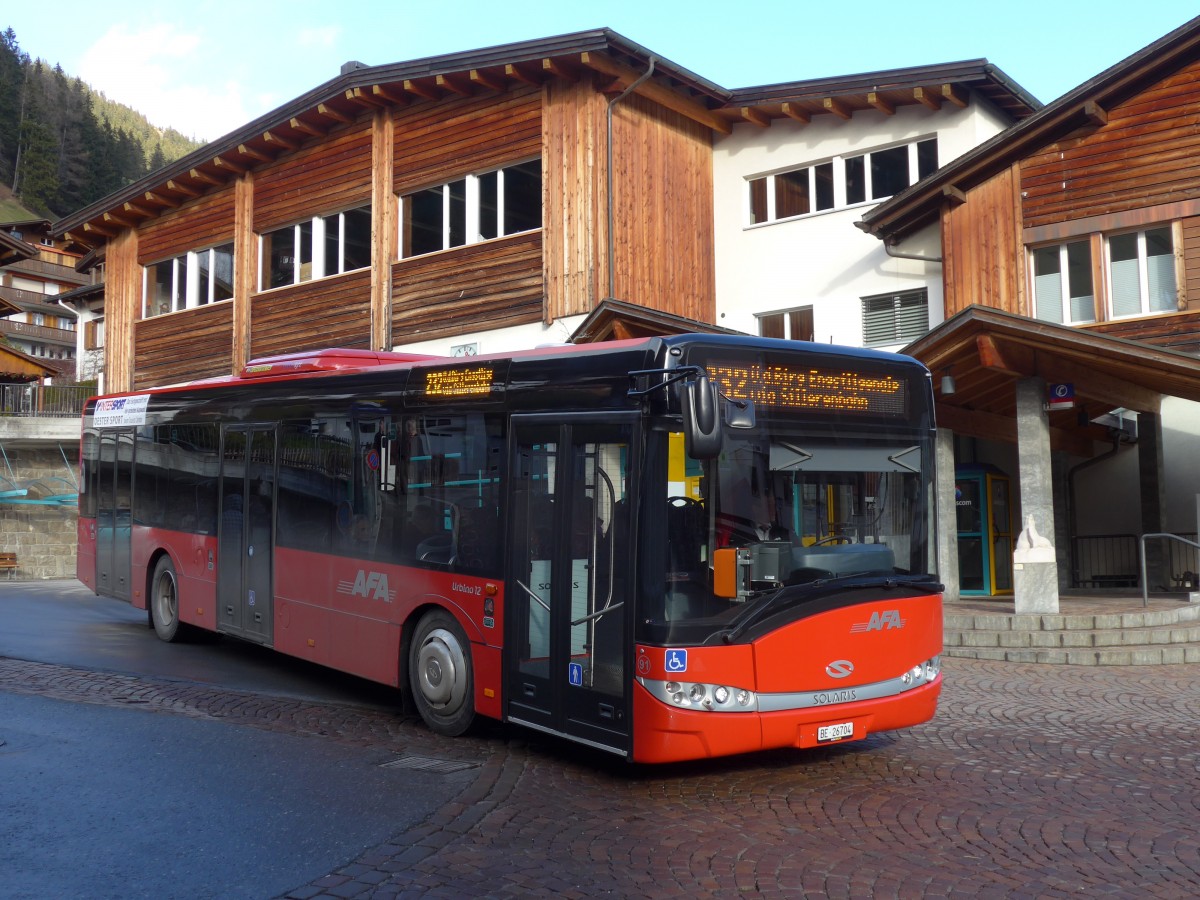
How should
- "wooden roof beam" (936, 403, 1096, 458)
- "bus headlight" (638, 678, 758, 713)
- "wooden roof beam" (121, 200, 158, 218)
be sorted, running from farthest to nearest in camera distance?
1. "wooden roof beam" (121, 200, 158, 218)
2. "wooden roof beam" (936, 403, 1096, 458)
3. "bus headlight" (638, 678, 758, 713)

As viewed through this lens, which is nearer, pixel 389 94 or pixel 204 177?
pixel 389 94

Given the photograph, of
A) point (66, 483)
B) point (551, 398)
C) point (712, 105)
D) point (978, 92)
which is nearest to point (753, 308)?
point (712, 105)

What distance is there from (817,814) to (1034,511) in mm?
9328

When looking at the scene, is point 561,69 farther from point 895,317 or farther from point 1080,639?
point 1080,639

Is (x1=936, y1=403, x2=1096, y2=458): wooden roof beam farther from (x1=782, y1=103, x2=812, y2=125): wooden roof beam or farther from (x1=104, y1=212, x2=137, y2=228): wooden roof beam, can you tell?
(x1=104, y1=212, x2=137, y2=228): wooden roof beam

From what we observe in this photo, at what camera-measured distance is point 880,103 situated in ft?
68.8

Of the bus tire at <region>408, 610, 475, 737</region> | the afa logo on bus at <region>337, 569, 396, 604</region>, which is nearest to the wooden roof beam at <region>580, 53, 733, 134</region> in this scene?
the afa logo on bus at <region>337, 569, 396, 604</region>

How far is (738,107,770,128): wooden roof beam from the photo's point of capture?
22.4 meters

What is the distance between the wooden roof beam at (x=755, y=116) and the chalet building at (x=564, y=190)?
0.04 meters

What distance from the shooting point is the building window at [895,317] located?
21109mm

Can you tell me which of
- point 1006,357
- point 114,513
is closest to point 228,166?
point 114,513

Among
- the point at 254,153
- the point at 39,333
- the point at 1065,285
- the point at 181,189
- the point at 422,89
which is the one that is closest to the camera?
the point at 1065,285

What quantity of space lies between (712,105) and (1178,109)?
27.4ft

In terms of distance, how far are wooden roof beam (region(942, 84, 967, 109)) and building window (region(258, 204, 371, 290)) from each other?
11612mm
